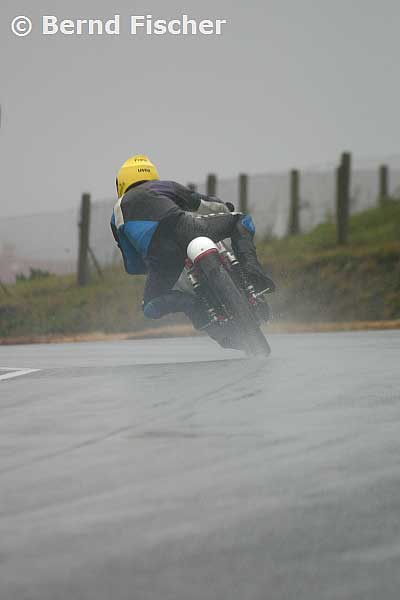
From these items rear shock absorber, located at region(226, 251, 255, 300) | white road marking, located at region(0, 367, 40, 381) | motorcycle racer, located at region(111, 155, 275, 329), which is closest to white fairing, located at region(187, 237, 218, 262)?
motorcycle racer, located at region(111, 155, 275, 329)

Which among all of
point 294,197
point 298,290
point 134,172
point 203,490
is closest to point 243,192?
point 294,197

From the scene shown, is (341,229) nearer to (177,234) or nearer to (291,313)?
(291,313)

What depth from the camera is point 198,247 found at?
9078 mm

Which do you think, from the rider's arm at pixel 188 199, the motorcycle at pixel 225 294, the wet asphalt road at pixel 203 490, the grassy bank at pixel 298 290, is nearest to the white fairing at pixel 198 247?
the motorcycle at pixel 225 294

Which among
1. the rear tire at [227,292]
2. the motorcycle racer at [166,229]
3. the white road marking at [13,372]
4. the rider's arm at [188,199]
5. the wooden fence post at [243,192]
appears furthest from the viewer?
the wooden fence post at [243,192]

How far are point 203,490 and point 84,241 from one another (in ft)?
93.1

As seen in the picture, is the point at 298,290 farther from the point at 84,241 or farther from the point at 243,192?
the point at 84,241

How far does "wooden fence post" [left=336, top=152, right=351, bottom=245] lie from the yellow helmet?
19.7 meters

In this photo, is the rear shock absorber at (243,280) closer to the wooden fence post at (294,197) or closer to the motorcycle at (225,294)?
the motorcycle at (225,294)

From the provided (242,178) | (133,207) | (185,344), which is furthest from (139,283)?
(133,207)

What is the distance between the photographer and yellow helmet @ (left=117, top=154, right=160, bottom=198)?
9734mm

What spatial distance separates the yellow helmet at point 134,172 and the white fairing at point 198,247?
886 millimetres

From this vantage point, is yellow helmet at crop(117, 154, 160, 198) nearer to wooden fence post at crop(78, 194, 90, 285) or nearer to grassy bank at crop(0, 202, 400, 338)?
grassy bank at crop(0, 202, 400, 338)

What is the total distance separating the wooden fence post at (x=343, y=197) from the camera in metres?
29.1
